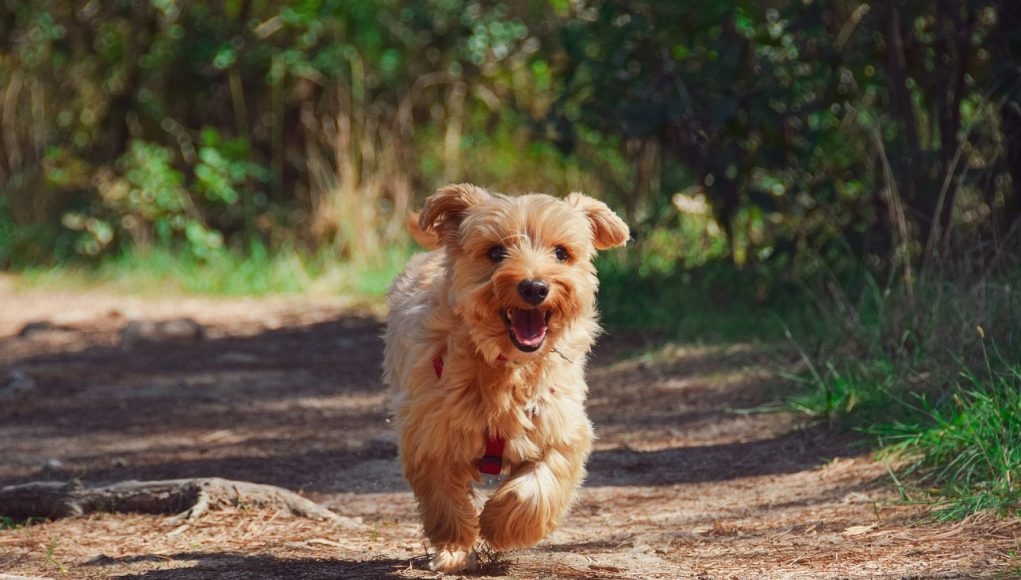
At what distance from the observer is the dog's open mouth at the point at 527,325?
397 cm

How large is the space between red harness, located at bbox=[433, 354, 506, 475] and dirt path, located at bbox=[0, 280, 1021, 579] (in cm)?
35

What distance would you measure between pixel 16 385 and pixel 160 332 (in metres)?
1.98

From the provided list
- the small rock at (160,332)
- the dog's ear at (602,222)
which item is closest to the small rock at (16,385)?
the small rock at (160,332)

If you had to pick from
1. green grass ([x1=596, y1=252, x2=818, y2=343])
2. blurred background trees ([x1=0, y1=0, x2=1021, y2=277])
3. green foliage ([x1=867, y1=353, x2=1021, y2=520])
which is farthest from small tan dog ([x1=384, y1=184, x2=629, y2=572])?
blurred background trees ([x1=0, y1=0, x2=1021, y2=277])

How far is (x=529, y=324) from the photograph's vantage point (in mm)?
4016

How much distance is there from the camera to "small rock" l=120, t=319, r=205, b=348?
941cm

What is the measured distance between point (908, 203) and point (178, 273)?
7.34 m

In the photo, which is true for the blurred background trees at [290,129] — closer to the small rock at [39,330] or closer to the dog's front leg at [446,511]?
the small rock at [39,330]

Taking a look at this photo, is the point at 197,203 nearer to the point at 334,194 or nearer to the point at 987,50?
the point at 334,194

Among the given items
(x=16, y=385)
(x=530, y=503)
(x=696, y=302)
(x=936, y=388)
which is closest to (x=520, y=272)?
(x=530, y=503)

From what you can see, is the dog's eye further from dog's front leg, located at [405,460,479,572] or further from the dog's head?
dog's front leg, located at [405,460,479,572]

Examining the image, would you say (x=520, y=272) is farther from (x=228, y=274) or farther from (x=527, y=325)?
(x=228, y=274)

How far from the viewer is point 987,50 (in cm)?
793

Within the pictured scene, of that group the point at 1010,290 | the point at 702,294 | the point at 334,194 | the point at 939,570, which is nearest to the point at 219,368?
the point at 702,294
